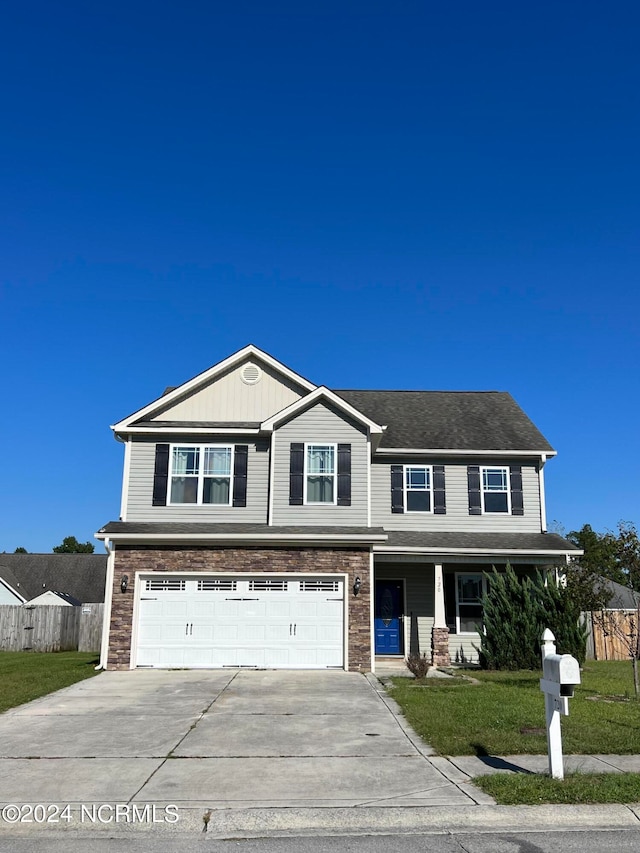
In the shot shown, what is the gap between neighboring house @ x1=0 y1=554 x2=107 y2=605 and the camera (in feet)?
139

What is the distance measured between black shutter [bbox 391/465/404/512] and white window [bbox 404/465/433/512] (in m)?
0.12

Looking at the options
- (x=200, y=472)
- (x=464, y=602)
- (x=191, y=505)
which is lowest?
(x=464, y=602)

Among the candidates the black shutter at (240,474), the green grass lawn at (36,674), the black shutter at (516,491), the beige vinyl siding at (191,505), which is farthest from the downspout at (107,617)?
the black shutter at (516,491)

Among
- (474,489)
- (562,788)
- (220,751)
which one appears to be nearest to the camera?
(562,788)

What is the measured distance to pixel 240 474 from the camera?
18.9 meters

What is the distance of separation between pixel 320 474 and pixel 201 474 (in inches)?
126

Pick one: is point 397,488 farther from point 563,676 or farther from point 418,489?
point 563,676

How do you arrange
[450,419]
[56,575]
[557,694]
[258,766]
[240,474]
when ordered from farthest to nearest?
1. [56,575]
2. [450,419]
3. [240,474]
4. [258,766]
5. [557,694]

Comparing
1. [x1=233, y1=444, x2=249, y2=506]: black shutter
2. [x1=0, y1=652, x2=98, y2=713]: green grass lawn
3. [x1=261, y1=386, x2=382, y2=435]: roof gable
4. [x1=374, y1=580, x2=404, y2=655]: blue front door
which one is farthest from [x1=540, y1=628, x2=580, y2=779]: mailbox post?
[x1=374, y1=580, x2=404, y2=655]: blue front door

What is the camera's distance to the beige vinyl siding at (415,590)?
798 inches

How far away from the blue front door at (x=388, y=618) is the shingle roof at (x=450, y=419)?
13.7 feet

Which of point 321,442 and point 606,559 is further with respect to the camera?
point 321,442

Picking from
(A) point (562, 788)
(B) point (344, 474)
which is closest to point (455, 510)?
(B) point (344, 474)

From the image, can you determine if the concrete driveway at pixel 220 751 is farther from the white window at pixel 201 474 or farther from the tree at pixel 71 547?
the tree at pixel 71 547
